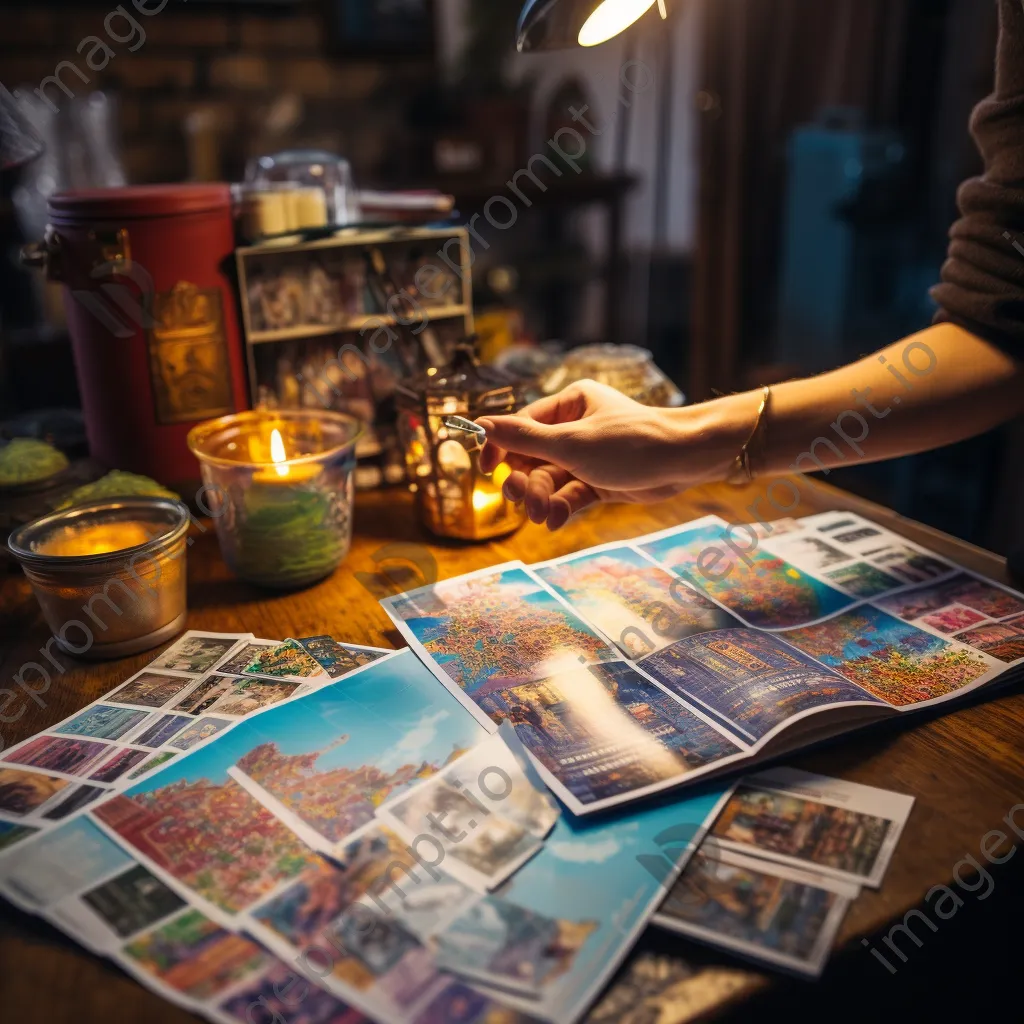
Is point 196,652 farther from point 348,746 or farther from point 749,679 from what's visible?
point 749,679

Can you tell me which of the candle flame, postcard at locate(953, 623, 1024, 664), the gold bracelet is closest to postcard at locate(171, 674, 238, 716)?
the candle flame

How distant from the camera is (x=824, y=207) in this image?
8.39 feet

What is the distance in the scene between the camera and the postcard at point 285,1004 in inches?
20.0

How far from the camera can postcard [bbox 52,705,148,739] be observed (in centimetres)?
75

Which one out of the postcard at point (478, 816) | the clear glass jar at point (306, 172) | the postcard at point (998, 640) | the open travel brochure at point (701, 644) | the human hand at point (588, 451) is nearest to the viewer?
the postcard at point (478, 816)

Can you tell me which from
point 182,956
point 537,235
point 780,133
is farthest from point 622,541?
point 537,235

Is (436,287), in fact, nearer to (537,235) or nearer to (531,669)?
(531,669)

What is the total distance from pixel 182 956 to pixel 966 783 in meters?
0.57

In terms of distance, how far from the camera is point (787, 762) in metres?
0.70

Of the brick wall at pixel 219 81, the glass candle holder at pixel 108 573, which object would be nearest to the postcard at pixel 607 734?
the glass candle holder at pixel 108 573

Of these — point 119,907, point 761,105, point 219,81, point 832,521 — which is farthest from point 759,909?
point 219,81

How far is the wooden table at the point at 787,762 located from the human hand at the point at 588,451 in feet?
0.39

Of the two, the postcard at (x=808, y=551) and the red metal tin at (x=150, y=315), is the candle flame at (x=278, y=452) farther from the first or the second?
the postcard at (x=808, y=551)

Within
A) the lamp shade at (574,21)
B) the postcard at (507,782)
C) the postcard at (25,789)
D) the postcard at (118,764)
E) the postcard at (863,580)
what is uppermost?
the lamp shade at (574,21)
